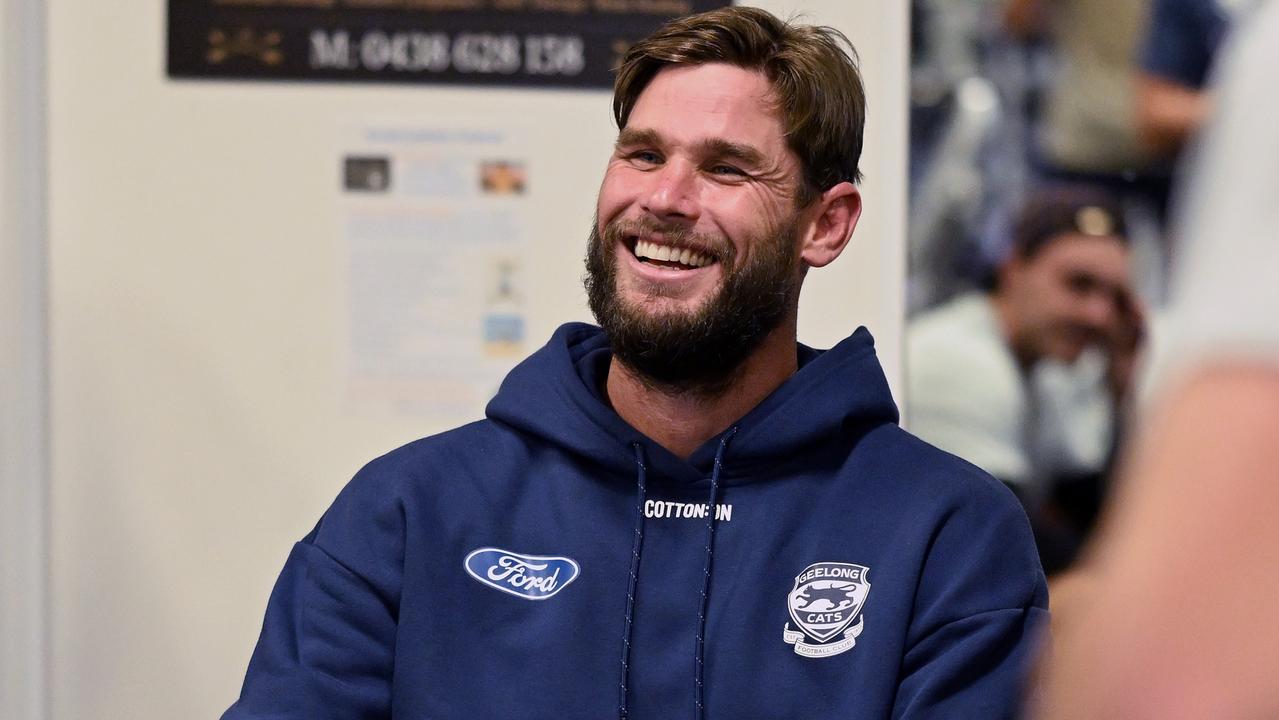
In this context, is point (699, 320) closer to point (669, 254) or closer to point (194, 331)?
point (669, 254)

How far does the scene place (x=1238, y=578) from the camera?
408mm

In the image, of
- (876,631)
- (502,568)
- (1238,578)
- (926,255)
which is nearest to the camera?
(1238,578)

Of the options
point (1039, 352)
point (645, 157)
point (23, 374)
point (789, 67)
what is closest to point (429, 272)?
point (23, 374)

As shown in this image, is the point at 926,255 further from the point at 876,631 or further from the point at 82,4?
the point at 82,4

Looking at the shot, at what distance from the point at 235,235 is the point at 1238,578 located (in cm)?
247

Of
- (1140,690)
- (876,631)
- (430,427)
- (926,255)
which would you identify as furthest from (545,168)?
(1140,690)

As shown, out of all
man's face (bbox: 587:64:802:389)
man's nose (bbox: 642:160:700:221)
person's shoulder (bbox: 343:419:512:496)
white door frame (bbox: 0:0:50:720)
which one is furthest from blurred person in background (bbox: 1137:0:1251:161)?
white door frame (bbox: 0:0:50:720)

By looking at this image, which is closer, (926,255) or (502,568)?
(502,568)

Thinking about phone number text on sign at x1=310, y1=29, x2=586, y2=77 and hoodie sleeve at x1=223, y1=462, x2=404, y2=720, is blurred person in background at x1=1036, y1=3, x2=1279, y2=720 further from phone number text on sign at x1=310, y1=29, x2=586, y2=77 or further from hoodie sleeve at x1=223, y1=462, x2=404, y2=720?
phone number text on sign at x1=310, y1=29, x2=586, y2=77

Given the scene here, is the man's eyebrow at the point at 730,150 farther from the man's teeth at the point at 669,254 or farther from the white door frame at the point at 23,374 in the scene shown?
the white door frame at the point at 23,374

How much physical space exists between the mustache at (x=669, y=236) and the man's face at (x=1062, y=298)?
0.92 meters

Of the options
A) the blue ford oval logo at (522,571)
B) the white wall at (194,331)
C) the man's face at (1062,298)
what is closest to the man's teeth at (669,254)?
the blue ford oval logo at (522,571)

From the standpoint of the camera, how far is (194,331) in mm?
2701

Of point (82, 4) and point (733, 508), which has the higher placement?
point (82, 4)
